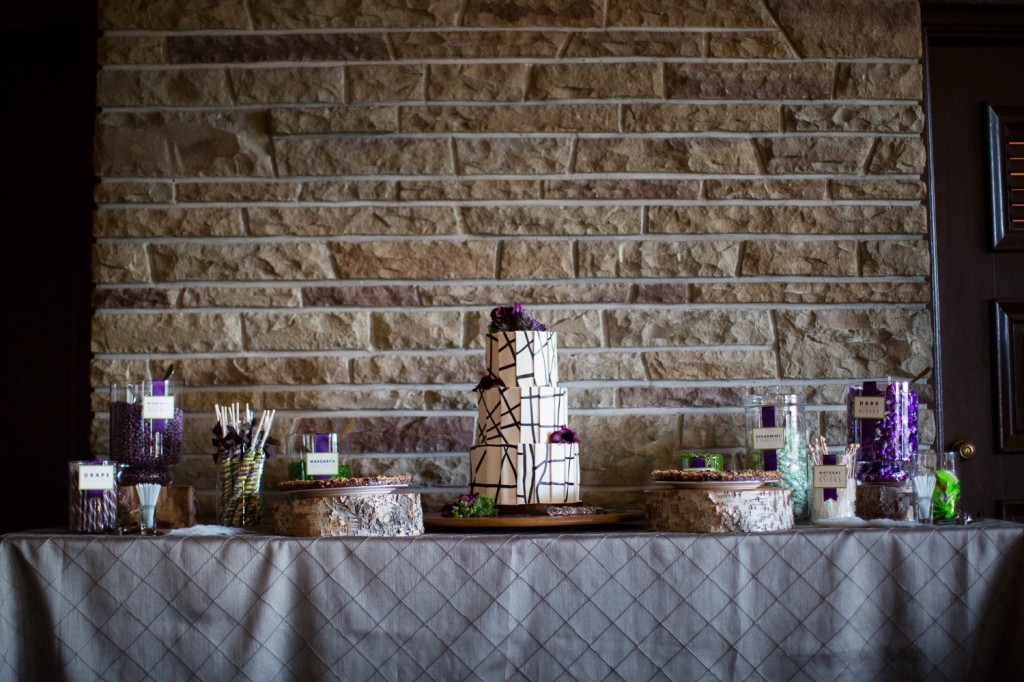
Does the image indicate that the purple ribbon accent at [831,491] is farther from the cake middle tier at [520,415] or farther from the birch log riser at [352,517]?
the birch log riser at [352,517]

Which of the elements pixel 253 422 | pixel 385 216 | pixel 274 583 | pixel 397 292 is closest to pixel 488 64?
pixel 385 216

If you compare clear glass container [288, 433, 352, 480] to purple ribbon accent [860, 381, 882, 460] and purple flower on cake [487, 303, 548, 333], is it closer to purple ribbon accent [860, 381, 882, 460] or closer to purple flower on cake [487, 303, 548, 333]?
purple flower on cake [487, 303, 548, 333]

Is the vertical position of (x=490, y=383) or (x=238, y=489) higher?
(x=490, y=383)

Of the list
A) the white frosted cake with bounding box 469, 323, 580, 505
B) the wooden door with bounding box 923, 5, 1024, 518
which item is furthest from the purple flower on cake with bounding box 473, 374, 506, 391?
the wooden door with bounding box 923, 5, 1024, 518

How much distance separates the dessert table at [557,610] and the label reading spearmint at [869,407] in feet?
1.16

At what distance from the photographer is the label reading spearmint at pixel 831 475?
2.02 metres

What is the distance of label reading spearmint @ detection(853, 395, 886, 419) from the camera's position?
6.81 ft

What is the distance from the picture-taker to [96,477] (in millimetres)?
1952

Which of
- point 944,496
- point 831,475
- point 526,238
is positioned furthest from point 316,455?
point 944,496

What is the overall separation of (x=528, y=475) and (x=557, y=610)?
37 cm

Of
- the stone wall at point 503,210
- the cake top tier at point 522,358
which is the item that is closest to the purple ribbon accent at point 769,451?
the stone wall at point 503,210

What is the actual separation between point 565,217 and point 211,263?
0.88 meters

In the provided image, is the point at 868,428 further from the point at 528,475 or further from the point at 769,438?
the point at 528,475

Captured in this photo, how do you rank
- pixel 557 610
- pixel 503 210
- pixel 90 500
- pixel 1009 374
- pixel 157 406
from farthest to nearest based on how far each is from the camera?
pixel 1009 374
pixel 503 210
pixel 157 406
pixel 90 500
pixel 557 610
